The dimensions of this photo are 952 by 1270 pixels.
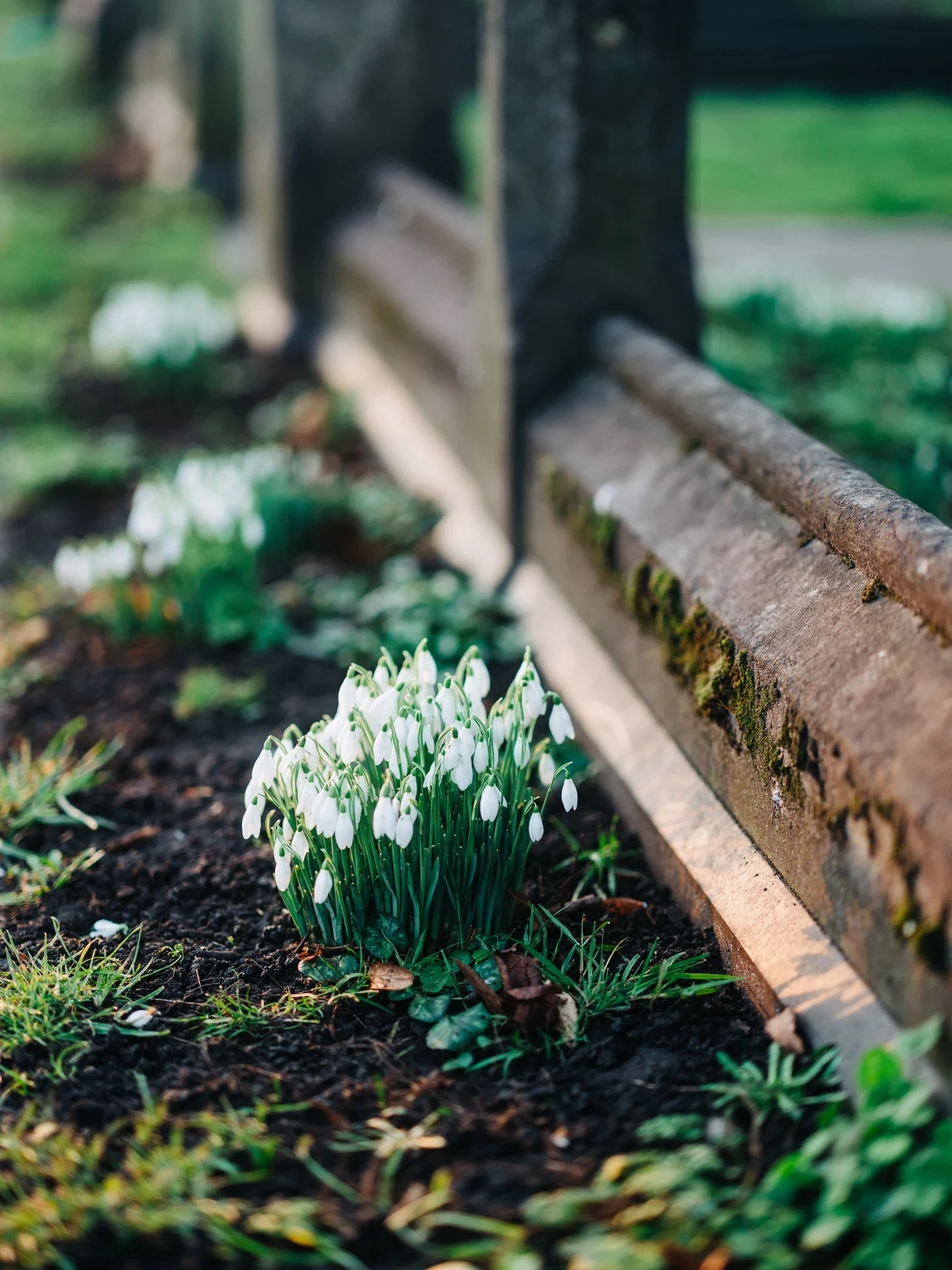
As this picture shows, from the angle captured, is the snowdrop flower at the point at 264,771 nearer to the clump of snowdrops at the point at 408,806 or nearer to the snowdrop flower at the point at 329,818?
the clump of snowdrops at the point at 408,806

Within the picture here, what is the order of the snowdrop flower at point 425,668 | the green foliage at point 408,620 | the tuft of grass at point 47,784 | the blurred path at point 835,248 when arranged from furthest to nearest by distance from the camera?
1. the blurred path at point 835,248
2. the green foliage at point 408,620
3. the tuft of grass at point 47,784
4. the snowdrop flower at point 425,668

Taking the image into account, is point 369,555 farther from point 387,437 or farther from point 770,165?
point 770,165

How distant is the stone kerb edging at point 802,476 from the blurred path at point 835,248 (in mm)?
4147

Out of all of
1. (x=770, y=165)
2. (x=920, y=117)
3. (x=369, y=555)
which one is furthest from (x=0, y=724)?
(x=920, y=117)

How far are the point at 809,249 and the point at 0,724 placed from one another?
6.30 metres

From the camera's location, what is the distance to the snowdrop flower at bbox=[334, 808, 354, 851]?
212 centimetres

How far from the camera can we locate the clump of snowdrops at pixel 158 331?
6.10 m

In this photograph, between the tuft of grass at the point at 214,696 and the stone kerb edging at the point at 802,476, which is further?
the tuft of grass at the point at 214,696

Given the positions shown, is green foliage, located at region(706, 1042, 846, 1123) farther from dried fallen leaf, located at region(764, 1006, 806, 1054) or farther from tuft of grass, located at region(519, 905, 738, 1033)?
tuft of grass, located at region(519, 905, 738, 1033)

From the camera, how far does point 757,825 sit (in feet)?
7.61

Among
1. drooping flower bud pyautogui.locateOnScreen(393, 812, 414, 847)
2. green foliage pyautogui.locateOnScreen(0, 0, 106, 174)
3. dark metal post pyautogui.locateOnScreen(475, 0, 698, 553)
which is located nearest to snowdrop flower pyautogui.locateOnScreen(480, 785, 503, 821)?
drooping flower bud pyautogui.locateOnScreen(393, 812, 414, 847)

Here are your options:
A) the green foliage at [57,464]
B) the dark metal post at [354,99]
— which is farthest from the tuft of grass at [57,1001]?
the dark metal post at [354,99]

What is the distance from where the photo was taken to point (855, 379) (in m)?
5.18

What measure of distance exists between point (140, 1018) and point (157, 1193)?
1.59 ft
